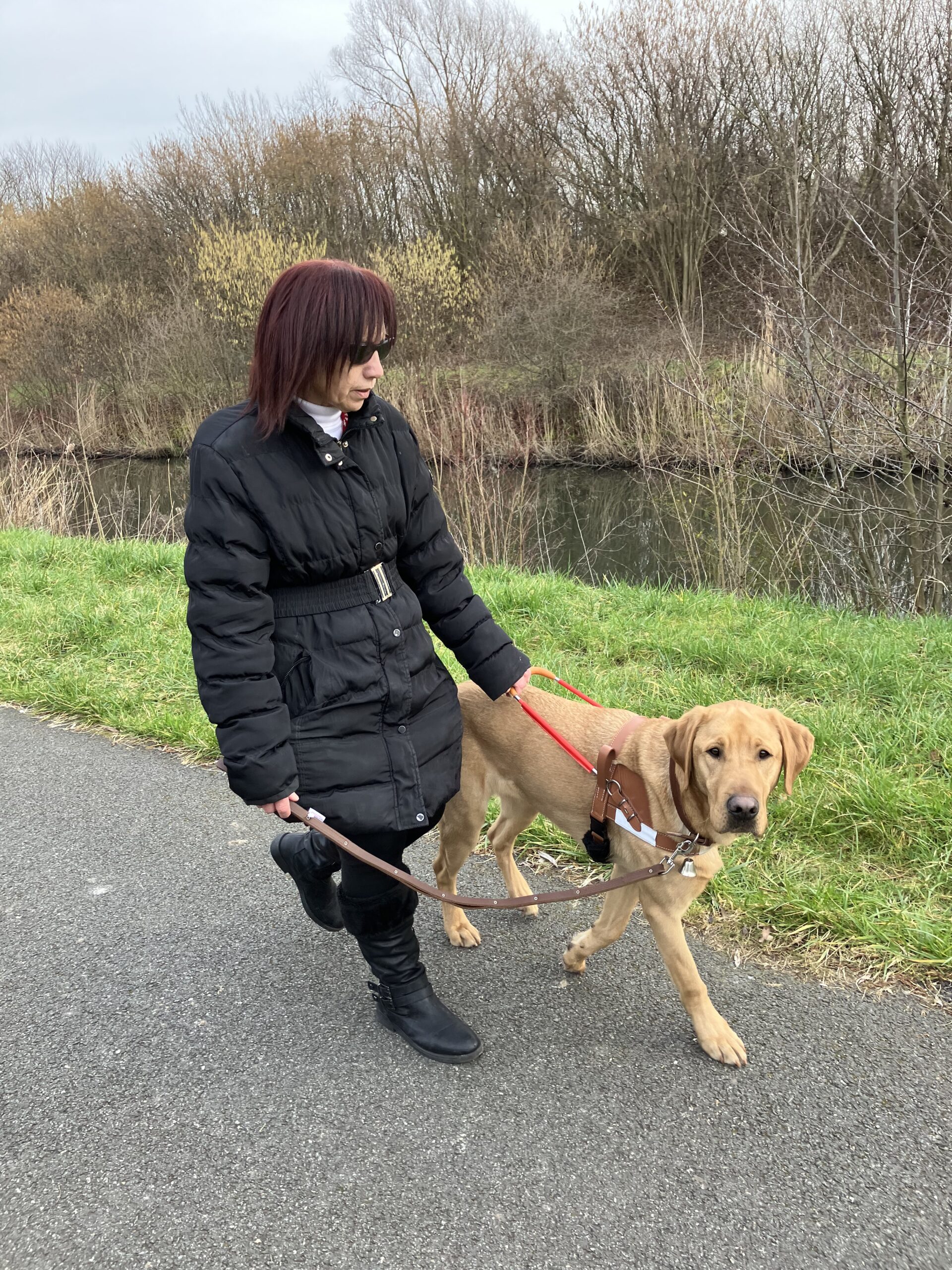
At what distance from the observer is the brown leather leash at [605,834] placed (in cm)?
234

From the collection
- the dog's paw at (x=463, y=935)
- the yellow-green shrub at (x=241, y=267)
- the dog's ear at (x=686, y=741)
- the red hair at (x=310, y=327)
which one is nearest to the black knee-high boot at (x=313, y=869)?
the dog's paw at (x=463, y=935)

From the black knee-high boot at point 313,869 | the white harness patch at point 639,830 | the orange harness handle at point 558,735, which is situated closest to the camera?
the white harness patch at point 639,830

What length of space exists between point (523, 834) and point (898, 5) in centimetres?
1617

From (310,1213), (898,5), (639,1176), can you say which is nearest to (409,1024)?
(310,1213)

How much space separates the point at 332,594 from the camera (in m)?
2.36

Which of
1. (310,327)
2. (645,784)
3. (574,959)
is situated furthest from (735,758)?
(310,327)

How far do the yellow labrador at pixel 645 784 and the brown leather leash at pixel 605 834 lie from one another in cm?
3

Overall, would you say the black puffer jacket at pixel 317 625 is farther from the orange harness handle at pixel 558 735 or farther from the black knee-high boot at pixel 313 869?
the black knee-high boot at pixel 313 869

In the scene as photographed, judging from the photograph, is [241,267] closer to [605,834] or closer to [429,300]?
[429,300]

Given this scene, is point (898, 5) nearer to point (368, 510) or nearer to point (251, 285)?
point (251, 285)

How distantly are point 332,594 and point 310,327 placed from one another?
0.69 metres

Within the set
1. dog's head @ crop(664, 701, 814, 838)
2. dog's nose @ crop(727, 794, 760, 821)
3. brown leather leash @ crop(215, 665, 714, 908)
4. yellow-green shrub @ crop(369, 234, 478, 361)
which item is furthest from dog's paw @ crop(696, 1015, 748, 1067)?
yellow-green shrub @ crop(369, 234, 478, 361)

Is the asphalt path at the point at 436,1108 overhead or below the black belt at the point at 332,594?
below

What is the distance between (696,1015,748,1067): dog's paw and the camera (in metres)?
2.44
